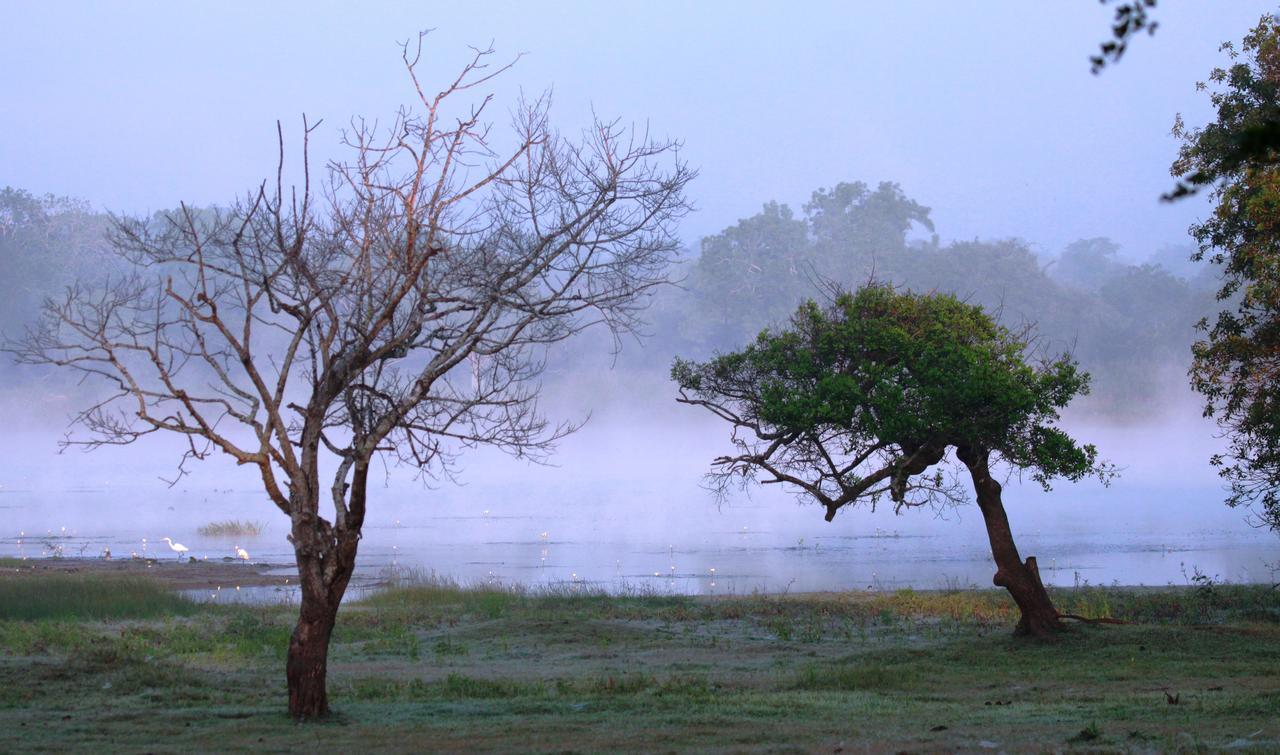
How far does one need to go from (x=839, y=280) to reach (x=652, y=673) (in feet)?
209

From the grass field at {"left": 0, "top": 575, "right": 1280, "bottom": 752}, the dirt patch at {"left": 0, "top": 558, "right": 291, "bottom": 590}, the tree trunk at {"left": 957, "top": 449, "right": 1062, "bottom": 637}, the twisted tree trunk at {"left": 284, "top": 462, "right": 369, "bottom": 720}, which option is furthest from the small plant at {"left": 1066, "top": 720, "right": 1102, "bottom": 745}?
the dirt patch at {"left": 0, "top": 558, "right": 291, "bottom": 590}

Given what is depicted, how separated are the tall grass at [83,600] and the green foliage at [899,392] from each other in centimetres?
1038

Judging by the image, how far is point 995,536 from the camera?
17.0 m

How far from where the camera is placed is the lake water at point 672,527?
31.3 m

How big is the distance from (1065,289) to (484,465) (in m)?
40.4

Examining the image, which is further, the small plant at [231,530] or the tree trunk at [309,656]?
the small plant at [231,530]

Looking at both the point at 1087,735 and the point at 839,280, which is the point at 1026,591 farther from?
the point at 839,280

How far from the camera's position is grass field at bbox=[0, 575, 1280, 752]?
9.81 metres

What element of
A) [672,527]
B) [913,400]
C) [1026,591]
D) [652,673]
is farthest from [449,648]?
[672,527]

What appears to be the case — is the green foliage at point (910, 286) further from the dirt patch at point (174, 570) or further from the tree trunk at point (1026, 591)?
the tree trunk at point (1026, 591)

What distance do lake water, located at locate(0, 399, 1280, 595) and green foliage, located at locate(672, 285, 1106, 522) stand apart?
6.30 meters

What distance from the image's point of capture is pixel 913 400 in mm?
16812

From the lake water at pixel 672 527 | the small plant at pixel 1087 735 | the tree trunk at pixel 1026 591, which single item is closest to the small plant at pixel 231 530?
the lake water at pixel 672 527

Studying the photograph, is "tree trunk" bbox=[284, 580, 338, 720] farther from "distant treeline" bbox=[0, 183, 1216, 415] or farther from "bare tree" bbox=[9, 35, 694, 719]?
"distant treeline" bbox=[0, 183, 1216, 415]
